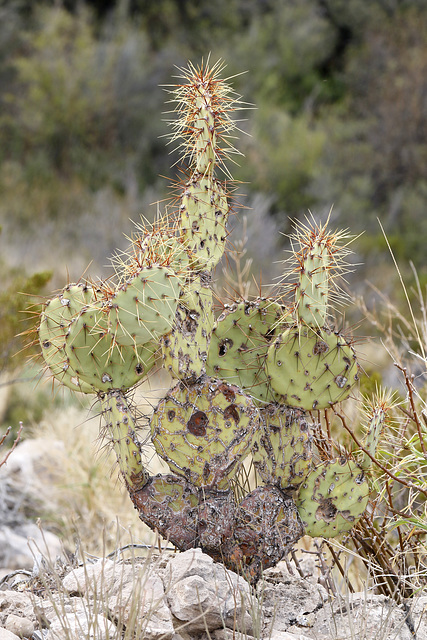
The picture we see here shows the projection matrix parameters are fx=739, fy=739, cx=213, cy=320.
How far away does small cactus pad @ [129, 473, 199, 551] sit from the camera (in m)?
2.06

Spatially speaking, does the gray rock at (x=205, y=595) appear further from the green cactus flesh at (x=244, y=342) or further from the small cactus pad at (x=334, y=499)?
the green cactus flesh at (x=244, y=342)

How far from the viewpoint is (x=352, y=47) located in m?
17.2

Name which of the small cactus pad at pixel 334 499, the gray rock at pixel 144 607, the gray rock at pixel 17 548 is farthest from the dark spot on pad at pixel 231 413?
the gray rock at pixel 17 548

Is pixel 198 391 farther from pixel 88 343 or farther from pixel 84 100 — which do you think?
pixel 84 100

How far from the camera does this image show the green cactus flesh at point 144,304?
1879 millimetres

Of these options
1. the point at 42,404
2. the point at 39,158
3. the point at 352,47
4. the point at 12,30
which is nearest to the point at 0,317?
the point at 42,404

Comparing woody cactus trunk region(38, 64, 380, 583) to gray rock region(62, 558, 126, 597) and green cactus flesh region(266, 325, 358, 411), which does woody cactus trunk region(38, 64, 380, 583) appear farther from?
gray rock region(62, 558, 126, 597)

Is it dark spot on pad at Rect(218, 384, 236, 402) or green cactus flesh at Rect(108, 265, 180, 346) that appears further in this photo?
dark spot on pad at Rect(218, 384, 236, 402)

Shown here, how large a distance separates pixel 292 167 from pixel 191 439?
37.7ft

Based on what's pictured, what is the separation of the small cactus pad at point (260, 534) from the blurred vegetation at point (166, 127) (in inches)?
315

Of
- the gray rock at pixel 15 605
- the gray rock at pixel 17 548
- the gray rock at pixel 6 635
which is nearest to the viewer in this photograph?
the gray rock at pixel 6 635

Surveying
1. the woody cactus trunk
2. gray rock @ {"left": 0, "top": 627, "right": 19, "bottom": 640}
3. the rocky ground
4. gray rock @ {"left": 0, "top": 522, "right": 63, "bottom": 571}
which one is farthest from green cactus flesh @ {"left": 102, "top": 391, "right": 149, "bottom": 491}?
gray rock @ {"left": 0, "top": 522, "right": 63, "bottom": 571}

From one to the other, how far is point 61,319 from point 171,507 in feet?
2.07

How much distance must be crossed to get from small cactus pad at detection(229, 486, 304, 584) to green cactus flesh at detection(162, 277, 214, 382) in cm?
43
